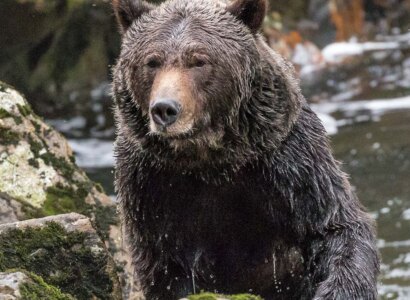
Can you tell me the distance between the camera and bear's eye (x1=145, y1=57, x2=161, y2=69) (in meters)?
5.79

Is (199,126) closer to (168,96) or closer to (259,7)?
(168,96)

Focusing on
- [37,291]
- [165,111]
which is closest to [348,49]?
[165,111]

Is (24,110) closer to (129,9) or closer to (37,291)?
(129,9)

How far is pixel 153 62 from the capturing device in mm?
5816

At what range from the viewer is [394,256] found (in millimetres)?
10391

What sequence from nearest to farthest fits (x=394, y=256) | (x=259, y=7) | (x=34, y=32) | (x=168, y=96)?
(x=168, y=96) → (x=259, y=7) → (x=394, y=256) → (x=34, y=32)

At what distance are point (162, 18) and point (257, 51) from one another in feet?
2.11

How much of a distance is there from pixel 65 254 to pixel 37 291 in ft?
4.21

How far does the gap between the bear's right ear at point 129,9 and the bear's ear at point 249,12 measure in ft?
1.86

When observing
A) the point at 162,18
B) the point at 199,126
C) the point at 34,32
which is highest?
the point at 162,18

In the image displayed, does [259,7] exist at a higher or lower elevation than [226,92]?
higher

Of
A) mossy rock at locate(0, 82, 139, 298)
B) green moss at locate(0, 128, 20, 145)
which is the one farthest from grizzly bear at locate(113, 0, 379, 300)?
green moss at locate(0, 128, 20, 145)

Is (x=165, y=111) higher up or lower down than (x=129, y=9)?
lower down

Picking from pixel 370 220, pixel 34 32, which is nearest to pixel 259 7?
Result: pixel 370 220
